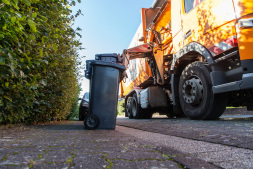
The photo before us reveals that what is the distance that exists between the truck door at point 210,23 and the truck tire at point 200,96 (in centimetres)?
57

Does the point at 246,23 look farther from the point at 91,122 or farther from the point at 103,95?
the point at 91,122

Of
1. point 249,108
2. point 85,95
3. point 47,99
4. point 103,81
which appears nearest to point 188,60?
point 249,108

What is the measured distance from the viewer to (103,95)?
3.70 meters

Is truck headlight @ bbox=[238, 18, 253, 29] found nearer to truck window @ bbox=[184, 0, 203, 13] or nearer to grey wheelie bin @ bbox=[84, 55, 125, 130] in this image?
truck window @ bbox=[184, 0, 203, 13]

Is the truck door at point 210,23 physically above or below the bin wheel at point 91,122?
above

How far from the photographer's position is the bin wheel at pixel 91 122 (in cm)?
352

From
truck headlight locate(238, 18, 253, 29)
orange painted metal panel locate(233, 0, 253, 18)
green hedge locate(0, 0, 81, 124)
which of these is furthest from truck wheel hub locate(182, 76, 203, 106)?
green hedge locate(0, 0, 81, 124)

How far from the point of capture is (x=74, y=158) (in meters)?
1.37

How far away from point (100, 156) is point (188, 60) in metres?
4.17

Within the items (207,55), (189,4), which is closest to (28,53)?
(207,55)

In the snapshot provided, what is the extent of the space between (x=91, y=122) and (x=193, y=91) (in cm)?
244

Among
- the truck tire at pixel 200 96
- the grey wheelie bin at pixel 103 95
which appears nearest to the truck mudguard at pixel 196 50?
the truck tire at pixel 200 96

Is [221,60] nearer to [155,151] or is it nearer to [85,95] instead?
[155,151]

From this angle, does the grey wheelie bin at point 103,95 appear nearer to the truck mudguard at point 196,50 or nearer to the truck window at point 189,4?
the truck mudguard at point 196,50
